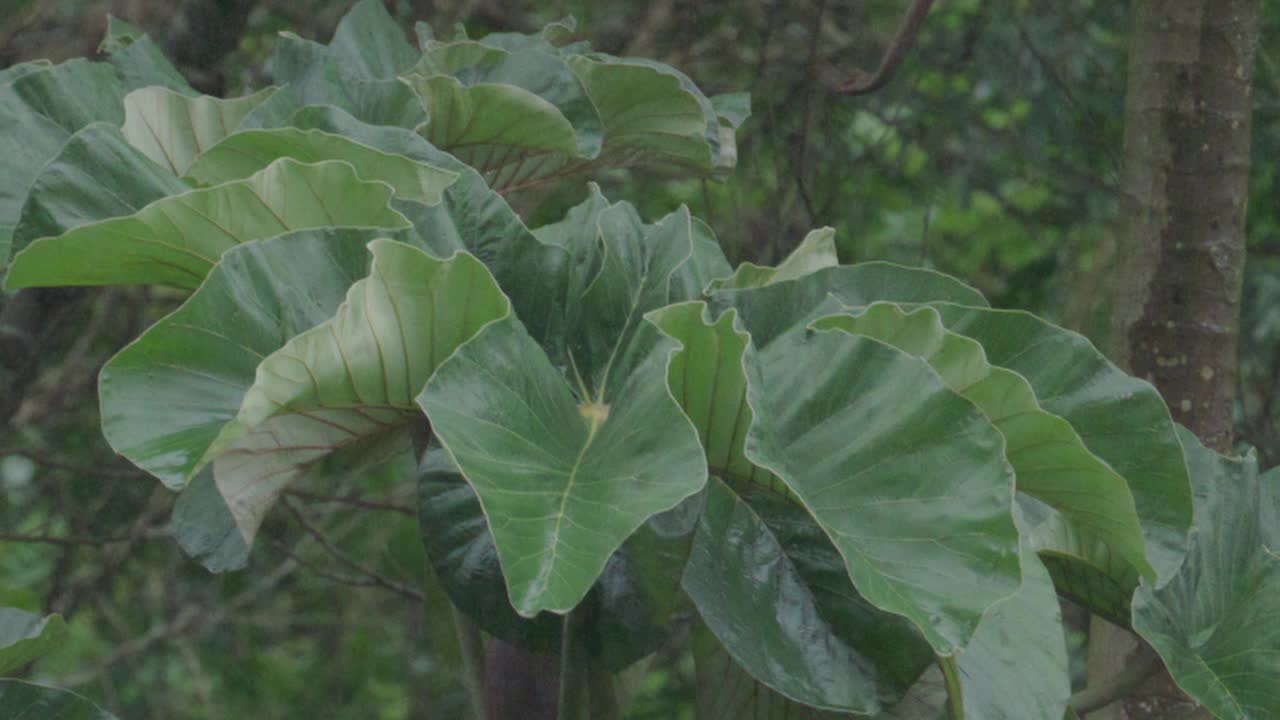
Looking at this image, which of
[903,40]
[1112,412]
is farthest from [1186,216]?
[1112,412]

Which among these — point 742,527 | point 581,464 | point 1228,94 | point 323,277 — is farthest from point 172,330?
point 1228,94

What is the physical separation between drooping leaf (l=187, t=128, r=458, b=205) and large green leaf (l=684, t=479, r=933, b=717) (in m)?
0.25

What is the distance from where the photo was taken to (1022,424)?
28.4 inches

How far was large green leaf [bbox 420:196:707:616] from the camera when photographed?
0.61 metres

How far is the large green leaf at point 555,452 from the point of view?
0.61m

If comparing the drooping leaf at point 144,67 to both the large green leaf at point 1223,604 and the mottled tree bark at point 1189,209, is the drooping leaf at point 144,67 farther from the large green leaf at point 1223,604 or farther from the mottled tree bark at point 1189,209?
the mottled tree bark at point 1189,209

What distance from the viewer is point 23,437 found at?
2.75 metres

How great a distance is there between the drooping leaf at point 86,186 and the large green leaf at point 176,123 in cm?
10

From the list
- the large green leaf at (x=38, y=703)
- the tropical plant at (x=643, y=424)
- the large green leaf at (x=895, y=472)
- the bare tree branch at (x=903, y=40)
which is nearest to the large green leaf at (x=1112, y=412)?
the tropical plant at (x=643, y=424)

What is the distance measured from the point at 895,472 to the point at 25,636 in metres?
→ 0.61

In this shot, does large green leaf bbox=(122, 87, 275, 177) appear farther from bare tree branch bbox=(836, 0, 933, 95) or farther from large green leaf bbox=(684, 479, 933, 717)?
bare tree branch bbox=(836, 0, 933, 95)

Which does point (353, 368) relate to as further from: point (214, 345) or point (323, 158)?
point (323, 158)

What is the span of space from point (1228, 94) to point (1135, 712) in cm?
61

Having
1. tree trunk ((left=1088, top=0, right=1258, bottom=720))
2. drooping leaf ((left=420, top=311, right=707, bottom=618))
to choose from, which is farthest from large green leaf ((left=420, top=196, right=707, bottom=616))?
tree trunk ((left=1088, top=0, right=1258, bottom=720))
